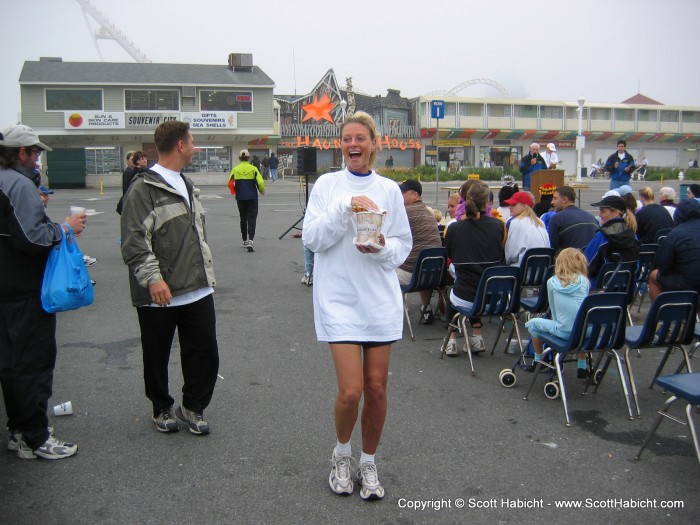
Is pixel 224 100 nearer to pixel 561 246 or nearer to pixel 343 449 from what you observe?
pixel 561 246

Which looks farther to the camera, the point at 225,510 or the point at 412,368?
the point at 412,368

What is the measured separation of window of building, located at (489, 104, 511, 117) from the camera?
61.8m

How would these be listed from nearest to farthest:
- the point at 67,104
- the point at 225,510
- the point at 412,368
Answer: the point at 225,510 → the point at 412,368 → the point at 67,104

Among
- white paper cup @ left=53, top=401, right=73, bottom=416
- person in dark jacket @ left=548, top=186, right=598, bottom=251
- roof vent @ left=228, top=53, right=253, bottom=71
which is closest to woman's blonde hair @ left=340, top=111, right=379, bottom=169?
white paper cup @ left=53, top=401, right=73, bottom=416

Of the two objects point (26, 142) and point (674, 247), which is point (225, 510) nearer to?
point (26, 142)

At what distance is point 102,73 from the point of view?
42.8 m

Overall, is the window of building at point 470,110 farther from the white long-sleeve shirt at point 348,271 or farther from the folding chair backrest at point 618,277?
the white long-sleeve shirt at point 348,271

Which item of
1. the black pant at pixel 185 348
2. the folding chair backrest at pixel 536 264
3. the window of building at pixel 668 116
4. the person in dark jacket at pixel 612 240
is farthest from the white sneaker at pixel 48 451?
the window of building at pixel 668 116

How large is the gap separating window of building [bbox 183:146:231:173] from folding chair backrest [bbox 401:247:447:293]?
127 feet

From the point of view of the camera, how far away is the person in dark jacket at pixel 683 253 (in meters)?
6.00

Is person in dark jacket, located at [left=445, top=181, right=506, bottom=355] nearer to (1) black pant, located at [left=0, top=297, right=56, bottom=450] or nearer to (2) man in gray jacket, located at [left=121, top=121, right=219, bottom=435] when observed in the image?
(2) man in gray jacket, located at [left=121, top=121, right=219, bottom=435]

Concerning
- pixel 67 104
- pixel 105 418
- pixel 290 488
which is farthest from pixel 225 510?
pixel 67 104

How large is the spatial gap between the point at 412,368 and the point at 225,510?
9.42 feet

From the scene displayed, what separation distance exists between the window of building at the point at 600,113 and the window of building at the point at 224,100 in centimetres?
3835
